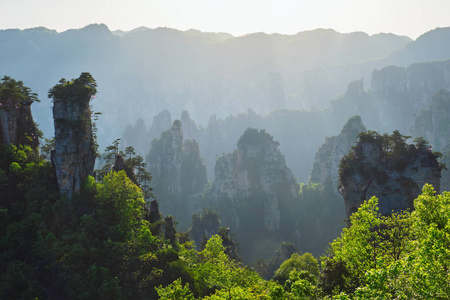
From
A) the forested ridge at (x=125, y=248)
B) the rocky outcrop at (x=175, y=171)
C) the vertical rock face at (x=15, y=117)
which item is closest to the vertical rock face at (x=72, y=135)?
the forested ridge at (x=125, y=248)

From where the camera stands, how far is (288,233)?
110 meters

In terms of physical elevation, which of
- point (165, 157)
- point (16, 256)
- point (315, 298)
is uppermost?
point (165, 157)

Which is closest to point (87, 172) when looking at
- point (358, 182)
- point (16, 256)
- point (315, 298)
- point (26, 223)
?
point (26, 223)

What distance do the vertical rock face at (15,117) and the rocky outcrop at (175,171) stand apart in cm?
9086

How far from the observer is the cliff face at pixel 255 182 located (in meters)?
116

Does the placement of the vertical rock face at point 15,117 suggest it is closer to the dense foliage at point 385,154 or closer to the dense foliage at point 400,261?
the dense foliage at point 400,261

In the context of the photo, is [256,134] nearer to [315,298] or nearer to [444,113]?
[444,113]

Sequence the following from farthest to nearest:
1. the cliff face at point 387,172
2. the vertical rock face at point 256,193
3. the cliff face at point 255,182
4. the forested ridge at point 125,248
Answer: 1. the cliff face at point 255,182
2. the vertical rock face at point 256,193
3. the cliff face at point 387,172
4. the forested ridge at point 125,248

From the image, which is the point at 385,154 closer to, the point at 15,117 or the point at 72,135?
the point at 72,135

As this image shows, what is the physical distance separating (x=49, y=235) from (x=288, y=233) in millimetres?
88432

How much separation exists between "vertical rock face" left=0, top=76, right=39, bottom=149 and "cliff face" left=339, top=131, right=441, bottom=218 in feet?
159

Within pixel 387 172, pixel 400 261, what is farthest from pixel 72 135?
pixel 387 172

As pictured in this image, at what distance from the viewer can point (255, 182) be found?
12262 cm

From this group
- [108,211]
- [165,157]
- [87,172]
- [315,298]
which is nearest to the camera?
[315,298]
